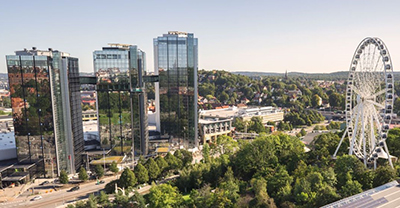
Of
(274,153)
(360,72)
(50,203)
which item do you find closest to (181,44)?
(274,153)

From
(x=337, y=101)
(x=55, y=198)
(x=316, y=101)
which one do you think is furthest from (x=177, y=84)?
(x=316, y=101)

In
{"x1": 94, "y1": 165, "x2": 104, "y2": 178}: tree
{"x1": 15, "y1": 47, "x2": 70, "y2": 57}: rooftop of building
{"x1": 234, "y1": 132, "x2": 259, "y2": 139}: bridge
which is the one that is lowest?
{"x1": 234, "y1": 132, "x2": 259, "y2": 139}: bridge

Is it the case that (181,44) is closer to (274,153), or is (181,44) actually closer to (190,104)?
(190,104)

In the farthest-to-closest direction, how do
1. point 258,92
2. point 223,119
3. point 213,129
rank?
point 258,92 < point 223,119 < point 213,129

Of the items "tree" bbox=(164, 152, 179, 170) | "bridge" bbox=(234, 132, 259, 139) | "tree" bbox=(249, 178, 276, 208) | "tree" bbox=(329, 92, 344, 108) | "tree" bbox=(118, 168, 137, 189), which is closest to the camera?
"tree" bbox=(249, 178, 276, 208)

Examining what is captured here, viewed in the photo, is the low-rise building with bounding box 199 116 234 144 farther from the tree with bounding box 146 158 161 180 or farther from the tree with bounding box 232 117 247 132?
the tree with bounding box 146 158 161 180

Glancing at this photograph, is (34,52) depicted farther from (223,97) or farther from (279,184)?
(223,97)

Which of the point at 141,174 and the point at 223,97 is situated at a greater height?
the point at 223,97

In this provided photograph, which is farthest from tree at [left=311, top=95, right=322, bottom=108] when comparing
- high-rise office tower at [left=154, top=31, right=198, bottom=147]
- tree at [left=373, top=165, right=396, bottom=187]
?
tree at [left=373, top=165, right=396, bottom=187]
